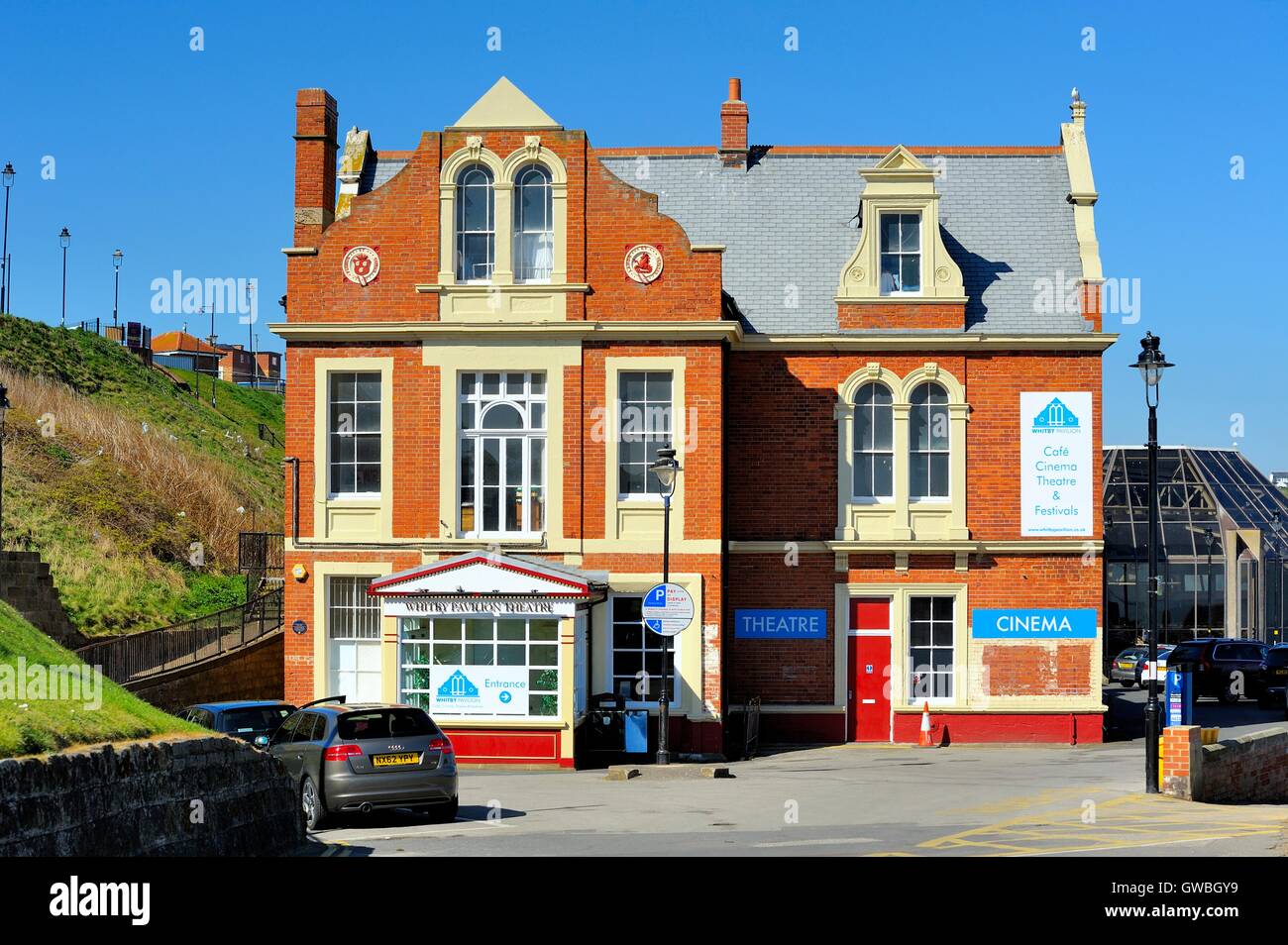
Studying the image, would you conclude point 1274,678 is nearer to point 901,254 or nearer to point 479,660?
point 901,254

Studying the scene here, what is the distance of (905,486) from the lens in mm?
30609

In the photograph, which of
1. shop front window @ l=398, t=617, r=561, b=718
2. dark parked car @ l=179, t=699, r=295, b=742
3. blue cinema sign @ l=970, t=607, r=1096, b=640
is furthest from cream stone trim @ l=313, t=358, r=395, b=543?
blue cinema sign @ l=970, t=607, r=1096, b=640

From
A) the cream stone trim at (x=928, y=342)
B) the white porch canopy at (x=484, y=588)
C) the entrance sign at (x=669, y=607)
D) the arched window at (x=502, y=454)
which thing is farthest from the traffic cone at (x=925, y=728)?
the arched window at (x=502, y=454)

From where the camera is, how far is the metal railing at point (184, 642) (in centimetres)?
3056

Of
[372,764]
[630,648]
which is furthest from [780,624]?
[372,764]

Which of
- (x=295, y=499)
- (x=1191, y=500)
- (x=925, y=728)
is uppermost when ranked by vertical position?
(x=1191, y=500)

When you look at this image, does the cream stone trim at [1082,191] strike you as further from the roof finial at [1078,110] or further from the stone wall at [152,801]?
the stone wall at [152,801]

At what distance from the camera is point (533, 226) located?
96.0 ft

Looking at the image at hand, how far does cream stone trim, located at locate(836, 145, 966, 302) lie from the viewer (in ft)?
101

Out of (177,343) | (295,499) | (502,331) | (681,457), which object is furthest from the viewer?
(177,343)

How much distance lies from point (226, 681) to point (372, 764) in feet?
48.9

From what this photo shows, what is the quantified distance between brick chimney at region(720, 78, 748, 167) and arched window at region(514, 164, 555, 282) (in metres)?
6.37

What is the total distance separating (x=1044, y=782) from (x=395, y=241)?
49.4 ft
